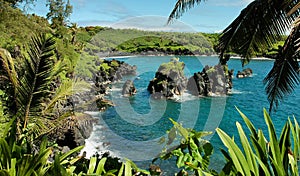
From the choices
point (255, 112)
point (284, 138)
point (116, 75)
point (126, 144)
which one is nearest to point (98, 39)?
point (116, 75)

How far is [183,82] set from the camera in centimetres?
2873

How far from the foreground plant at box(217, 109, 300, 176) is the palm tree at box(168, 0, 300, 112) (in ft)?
9.21

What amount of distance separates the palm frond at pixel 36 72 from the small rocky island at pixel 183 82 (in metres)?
21.7

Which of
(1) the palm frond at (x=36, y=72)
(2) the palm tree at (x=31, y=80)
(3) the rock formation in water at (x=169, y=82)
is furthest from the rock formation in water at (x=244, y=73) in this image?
(1) the palm frond at (x=36, y=72)

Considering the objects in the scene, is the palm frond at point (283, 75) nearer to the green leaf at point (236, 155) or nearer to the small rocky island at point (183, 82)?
the green leaf at point (236, 155)

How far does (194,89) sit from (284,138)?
26.7 meters

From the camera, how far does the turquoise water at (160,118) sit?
46.9 feet

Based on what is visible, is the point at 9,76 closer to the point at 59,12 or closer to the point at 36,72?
the point at 36,72

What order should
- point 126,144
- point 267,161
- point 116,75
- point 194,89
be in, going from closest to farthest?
point 267,161, point 126,144, point 194,89, point 116,75

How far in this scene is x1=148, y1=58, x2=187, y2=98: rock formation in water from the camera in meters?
26.6

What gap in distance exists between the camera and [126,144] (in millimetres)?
15062

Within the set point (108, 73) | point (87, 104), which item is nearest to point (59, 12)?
point (108, 73)

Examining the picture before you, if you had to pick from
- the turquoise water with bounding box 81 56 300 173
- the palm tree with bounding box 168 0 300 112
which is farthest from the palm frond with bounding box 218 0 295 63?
the turquoise water with bounding box 81 56 300 173

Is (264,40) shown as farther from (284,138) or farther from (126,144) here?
(126,144)
